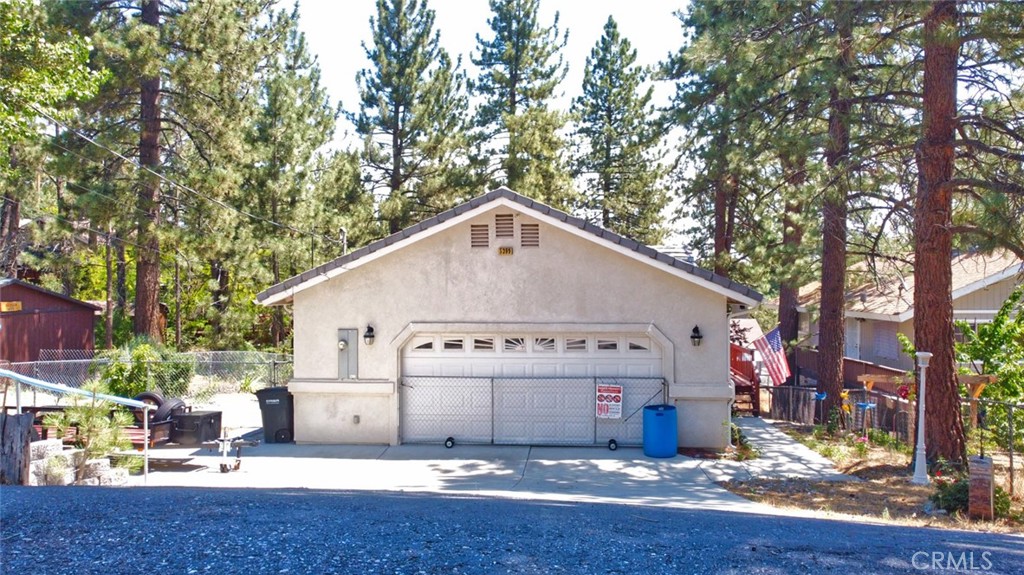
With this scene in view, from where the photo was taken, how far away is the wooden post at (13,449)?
886 centimetres

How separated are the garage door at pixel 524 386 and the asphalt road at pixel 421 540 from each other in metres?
6.83

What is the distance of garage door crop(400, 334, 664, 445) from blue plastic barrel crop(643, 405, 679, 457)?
2.34ft

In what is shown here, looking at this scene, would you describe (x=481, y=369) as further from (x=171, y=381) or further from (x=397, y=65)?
(x=397, y=65)

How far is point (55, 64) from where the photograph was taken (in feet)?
60.1

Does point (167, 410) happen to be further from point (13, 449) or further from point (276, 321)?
point (276, 321)

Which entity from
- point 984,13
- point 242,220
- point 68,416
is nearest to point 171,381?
point 242,220

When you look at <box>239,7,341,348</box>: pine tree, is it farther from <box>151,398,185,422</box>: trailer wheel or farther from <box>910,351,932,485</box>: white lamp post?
<box>910,351,932,485</box>: white lamp post

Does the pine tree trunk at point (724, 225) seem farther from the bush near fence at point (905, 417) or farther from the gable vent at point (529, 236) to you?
the gable vent at point (529, 236)

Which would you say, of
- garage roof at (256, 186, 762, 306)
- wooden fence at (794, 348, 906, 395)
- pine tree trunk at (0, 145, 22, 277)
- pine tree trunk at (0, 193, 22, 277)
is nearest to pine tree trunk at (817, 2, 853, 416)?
wooden fence at (794, 348, 906, 395)

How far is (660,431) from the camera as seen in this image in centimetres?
1368

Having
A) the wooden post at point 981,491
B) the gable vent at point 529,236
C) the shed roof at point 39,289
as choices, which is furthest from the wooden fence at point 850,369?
the shed roof at point 39,289

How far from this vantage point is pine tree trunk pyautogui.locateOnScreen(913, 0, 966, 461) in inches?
489

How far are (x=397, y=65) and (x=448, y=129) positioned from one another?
3327 millimetres

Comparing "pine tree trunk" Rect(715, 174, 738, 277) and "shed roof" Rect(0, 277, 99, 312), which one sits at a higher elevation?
"pine tree trunk" Rect(715, 174, 738, 277)
